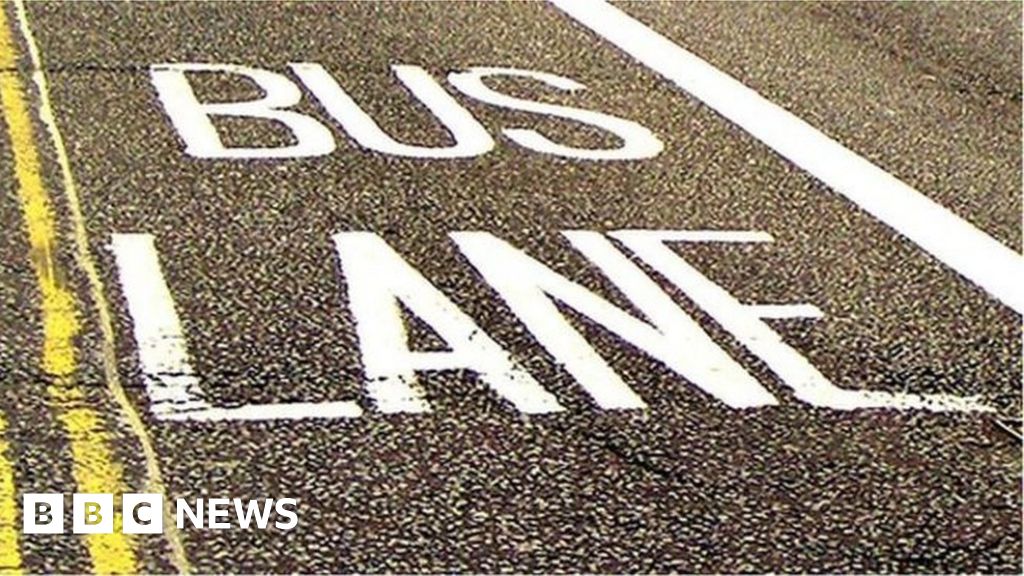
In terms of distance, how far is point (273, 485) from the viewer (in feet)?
20.6

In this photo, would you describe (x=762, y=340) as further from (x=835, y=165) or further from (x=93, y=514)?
(x=835, y=165)

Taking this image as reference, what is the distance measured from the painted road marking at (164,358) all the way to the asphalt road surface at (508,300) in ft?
0.05

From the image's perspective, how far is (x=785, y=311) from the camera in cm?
789

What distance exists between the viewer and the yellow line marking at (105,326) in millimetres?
5984

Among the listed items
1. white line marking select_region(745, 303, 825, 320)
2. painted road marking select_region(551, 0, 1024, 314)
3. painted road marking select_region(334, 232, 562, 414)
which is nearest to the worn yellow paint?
painted road marking select_region(334, 232, 562, 414)

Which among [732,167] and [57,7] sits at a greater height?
[732,167]

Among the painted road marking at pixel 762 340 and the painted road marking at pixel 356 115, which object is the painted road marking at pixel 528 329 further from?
the painted road marking at pixel 356 115

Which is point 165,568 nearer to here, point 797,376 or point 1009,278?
point 797,376

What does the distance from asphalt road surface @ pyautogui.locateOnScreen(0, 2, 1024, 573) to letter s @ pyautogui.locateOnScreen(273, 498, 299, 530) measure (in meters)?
0.04

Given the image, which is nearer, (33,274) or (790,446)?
(790,446)

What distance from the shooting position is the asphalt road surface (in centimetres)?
620

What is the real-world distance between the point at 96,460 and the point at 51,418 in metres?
0.33

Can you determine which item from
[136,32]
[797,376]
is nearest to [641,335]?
[797,376]

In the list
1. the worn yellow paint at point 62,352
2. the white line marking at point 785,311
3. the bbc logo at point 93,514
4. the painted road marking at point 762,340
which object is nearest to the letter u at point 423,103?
the worn yellow paint at point 62,352
